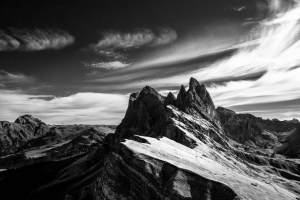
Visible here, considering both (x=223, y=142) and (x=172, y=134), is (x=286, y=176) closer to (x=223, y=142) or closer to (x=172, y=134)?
(x=223, y=142)

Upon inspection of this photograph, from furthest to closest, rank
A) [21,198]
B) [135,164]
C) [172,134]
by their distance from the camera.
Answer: [21,198], [172,134], [135,164]

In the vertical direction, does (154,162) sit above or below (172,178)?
above

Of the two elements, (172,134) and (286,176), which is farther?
(286,176)

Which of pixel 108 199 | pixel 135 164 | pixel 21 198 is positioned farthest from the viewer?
pixel 21 198

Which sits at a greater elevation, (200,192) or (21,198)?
(200,192)

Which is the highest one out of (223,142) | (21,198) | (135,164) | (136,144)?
(136,144)

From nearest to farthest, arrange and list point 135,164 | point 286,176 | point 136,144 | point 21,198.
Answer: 1. point 135,164
2. point 136,144
3. point 21,198
4. point 286,176

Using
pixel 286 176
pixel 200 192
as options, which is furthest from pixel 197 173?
pixel 286 176

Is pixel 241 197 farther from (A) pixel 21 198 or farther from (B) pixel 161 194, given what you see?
(A) pixel 21 198

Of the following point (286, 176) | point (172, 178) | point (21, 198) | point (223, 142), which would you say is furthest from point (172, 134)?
point (21, 198)
